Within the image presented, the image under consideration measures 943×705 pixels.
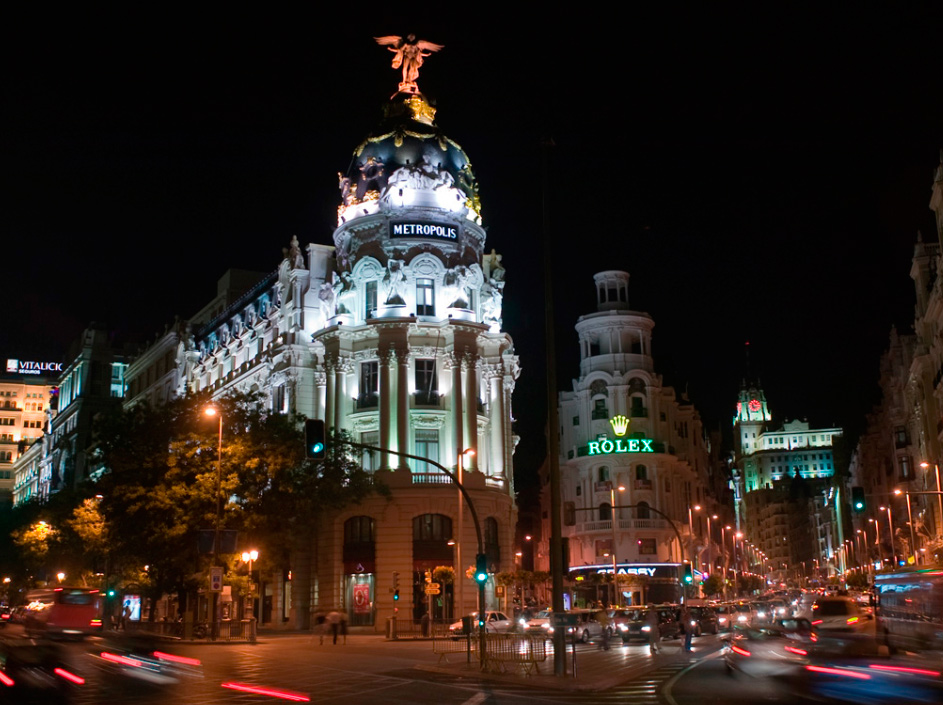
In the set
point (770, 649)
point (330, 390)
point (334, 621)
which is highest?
point (330, 390)

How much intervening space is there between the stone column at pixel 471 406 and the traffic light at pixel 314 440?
116 feet

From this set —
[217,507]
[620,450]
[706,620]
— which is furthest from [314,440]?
[620,450]

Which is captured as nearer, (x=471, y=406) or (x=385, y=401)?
(x=385, y=401)

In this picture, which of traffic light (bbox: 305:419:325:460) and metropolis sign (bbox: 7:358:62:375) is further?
metropolis sign (bbox: 7:358:62:375)

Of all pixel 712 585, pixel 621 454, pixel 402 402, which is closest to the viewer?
pixel 402 402

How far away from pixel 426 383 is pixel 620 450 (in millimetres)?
29744

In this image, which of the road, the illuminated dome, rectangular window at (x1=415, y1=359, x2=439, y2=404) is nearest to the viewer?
the road

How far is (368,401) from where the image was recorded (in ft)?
216

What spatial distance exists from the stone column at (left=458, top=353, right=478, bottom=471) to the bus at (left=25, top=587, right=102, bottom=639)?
26.1 meters

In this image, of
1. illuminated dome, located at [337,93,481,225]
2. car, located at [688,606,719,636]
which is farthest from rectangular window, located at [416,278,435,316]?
car, located at [688,606,719,636]

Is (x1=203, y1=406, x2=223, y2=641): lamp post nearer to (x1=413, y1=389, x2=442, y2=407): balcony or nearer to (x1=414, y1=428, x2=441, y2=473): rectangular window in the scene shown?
(x1=414, y1=428, x2=441, y2=473): rectangular window

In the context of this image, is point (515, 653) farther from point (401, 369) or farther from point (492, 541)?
point (401, 369)

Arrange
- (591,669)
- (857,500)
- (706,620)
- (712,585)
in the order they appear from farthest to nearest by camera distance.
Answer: (712,585) < (706,620) < (857,500) < (591,669)

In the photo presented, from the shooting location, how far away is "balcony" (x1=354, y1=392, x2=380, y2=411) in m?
65.6
